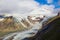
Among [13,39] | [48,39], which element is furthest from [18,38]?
[48,39]

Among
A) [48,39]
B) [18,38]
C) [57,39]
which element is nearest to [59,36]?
[57,39]

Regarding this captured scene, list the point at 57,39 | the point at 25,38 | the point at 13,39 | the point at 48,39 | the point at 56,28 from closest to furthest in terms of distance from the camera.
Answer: the point at 57,39 < the point at 48,39 < the point at 56,28 < the point at 25,38 < the point at 13,39

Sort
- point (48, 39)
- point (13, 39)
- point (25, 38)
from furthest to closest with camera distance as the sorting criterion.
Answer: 1. point (13, 39)
2. point (25, 38)
3. point (48, 39)

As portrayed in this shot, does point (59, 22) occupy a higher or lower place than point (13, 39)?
higher

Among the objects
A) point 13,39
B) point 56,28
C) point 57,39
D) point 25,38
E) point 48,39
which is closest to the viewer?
point 57,39

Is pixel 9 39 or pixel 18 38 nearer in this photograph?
pixel 18 38

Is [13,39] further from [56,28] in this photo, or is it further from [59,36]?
[59,36]

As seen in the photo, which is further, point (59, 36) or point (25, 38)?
point (25, 38)

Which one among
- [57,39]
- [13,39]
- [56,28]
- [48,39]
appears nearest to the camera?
[57,39]

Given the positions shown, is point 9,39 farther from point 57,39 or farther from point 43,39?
point 57,39
